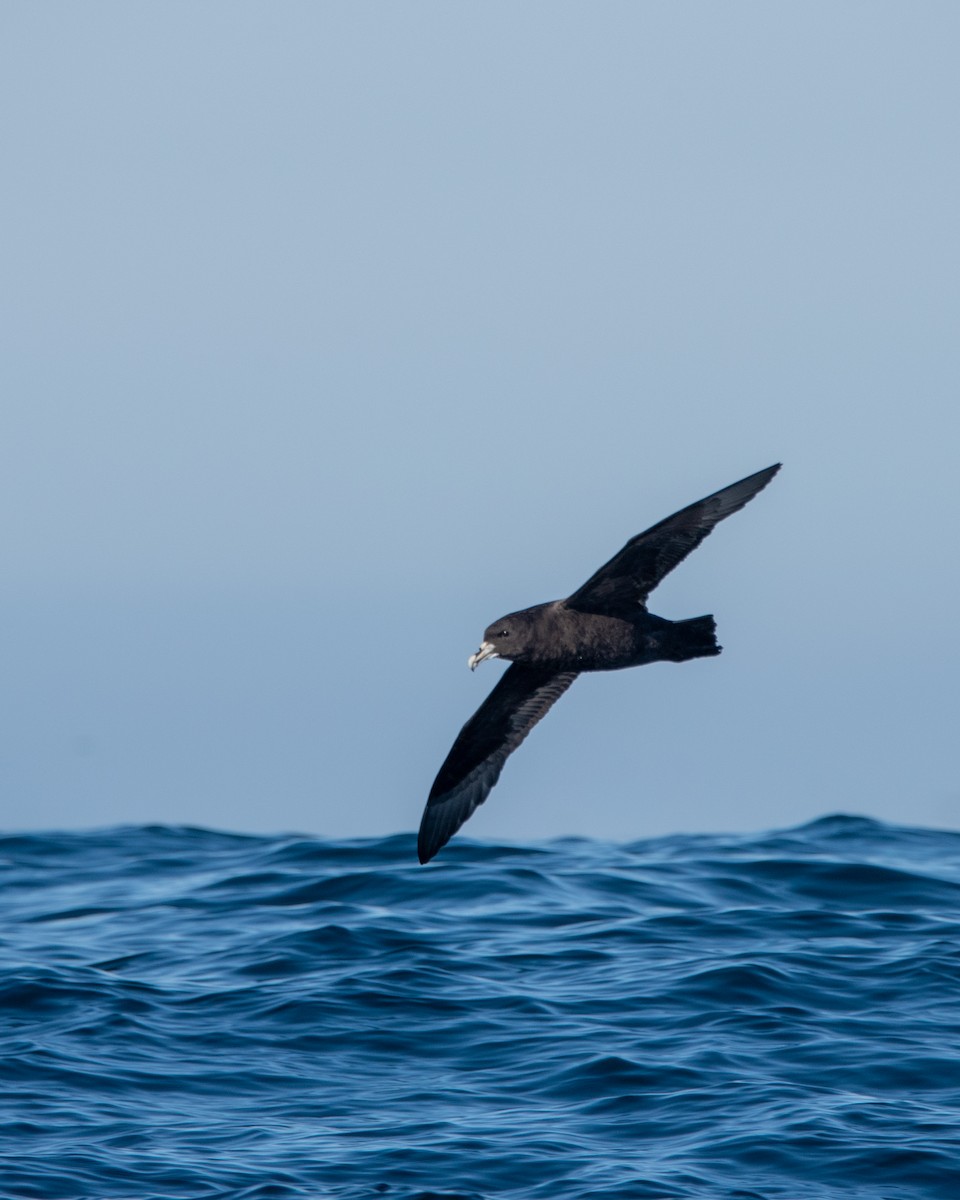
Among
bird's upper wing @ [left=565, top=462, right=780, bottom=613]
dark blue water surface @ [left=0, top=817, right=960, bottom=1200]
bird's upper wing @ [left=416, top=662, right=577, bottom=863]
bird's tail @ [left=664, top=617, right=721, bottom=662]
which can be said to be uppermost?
bird's upper wing @ [left=565, top=462, right=780, bottom=613]

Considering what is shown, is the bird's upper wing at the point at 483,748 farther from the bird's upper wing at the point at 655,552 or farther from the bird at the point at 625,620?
the bird's upper wing at the point at 655,552

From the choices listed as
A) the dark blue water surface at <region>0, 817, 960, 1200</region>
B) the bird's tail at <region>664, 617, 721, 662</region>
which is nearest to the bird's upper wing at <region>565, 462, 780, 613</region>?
the bird's tail at <region>664, 617, 721, 662</region>

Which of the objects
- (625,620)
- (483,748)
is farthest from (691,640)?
(483,748)

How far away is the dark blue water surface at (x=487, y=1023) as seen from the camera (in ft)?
27.1

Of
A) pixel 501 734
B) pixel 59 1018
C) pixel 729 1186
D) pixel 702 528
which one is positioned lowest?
pixel 729 1186

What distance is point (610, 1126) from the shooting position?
8641mm

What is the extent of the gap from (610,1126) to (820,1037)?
165cm

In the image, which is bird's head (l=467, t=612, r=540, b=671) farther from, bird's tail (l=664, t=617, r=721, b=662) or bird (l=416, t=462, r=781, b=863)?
bird's tail (l=664, t=617, r=721, b=662)

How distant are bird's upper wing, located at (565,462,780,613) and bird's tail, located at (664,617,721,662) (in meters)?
0.32

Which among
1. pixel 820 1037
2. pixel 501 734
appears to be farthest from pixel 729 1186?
pixel 501 734

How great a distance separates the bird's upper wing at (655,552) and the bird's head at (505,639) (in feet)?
1.11

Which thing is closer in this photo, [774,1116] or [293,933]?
[774,1116]

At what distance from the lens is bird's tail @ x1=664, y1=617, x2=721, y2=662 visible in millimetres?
9445

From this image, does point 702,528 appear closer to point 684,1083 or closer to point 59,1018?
point 684,1083
